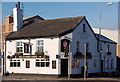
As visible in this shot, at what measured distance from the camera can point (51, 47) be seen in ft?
92.6

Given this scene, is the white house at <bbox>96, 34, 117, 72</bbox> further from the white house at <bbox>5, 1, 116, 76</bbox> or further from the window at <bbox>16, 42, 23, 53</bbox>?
the window at <bbox>16, 42, 23, 53</bbox>

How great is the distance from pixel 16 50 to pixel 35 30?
420 cm

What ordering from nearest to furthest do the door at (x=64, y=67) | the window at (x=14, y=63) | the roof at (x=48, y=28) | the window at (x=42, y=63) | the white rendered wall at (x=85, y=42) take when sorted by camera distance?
the door at (x=64, y=67), the window at (x=42, y=63), the roof at (x=48, y=28), the white rendered wall at (x=85, y=42), the window at (x=14, y=63)

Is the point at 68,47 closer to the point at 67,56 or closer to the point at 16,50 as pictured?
the point at 67,56

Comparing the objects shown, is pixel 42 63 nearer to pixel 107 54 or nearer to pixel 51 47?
pixel 51 47

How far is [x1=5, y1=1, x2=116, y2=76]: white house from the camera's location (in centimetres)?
2798

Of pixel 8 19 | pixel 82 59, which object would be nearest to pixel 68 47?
pixel 82 59

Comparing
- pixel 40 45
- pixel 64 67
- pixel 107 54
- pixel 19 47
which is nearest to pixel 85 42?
pixel 64 67

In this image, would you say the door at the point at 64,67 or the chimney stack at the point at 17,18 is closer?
the door at the point at 64,67

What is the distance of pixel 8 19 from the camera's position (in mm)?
81688

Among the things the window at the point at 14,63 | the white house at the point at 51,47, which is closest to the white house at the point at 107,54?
the white house at the point at 51,47

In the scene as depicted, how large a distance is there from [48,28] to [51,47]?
413 centimetres

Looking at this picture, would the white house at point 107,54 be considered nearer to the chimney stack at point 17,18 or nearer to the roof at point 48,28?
the roof at point 48,28

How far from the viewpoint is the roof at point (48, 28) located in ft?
94.5
